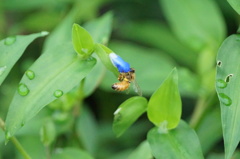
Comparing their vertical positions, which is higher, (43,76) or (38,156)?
(43,76)

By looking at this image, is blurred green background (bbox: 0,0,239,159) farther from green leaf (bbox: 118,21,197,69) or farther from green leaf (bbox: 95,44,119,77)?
green leaf (bbox: 95,44,119,77)

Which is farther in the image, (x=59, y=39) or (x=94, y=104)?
(x=94, y=104)

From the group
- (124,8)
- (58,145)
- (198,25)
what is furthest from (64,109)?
(124,8)

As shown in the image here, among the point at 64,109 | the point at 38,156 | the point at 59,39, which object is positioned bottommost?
the point at 38,156

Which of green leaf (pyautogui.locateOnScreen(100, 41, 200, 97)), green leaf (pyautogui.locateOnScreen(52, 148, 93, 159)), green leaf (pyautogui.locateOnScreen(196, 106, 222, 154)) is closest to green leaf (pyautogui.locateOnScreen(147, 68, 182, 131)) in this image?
green leaf (pyautogui.locateOnScreen(52, 148, 93, 159))

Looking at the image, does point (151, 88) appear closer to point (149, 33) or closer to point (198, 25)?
point (198, 25)

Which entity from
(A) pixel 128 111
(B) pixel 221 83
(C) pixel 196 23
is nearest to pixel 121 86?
(A) pixel 128 111

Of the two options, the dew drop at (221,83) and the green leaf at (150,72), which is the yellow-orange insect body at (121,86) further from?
the green leaf at (150,72)

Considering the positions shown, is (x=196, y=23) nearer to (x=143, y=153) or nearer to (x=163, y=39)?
(x=163, y=39)
